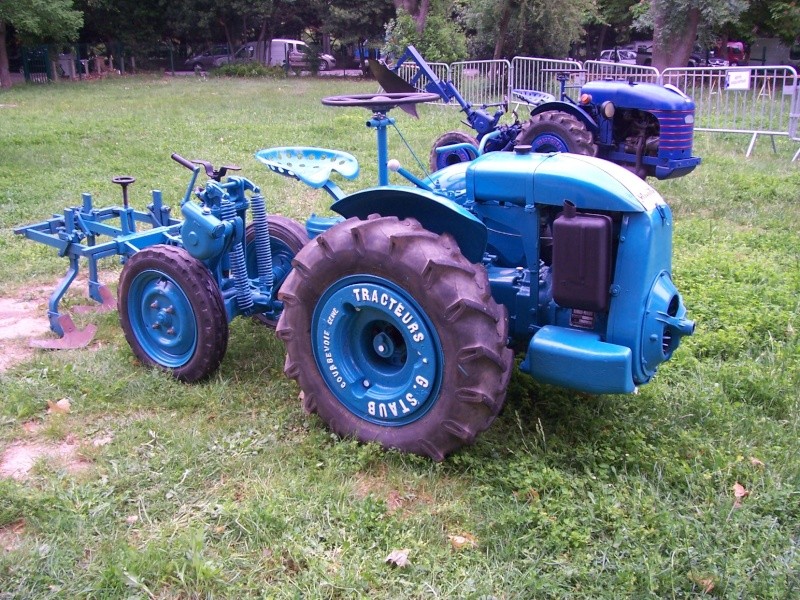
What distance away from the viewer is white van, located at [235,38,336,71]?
3666 centimetres

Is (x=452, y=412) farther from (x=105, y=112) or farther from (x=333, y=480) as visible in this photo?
(x=105, y=112)

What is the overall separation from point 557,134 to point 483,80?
35.0 ft

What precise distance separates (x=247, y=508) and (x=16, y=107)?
1940 centimetres

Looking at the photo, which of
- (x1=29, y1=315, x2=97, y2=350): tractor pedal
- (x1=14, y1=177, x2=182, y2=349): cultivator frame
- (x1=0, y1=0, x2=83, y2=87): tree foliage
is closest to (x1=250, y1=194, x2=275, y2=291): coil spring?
(x1=14, y1=177, x2=182, y2=349): cultivator frame

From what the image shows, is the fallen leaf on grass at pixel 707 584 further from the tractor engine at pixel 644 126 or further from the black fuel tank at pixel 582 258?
the tractor engine at pixel 644 126

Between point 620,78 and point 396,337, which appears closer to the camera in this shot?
point 396,337

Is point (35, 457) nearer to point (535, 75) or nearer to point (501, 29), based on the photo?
point (535, 75)

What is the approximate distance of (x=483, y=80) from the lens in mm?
18703

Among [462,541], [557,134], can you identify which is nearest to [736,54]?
[557,134]

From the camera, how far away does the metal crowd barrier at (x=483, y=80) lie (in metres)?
18.3

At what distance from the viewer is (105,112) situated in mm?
17750

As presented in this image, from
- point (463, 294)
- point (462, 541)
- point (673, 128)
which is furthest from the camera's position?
point (673, 128)

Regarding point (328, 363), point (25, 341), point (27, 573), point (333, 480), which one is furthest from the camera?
point (25, 341)

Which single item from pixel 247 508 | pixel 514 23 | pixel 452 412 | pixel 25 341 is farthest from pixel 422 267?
pixel 514 23
